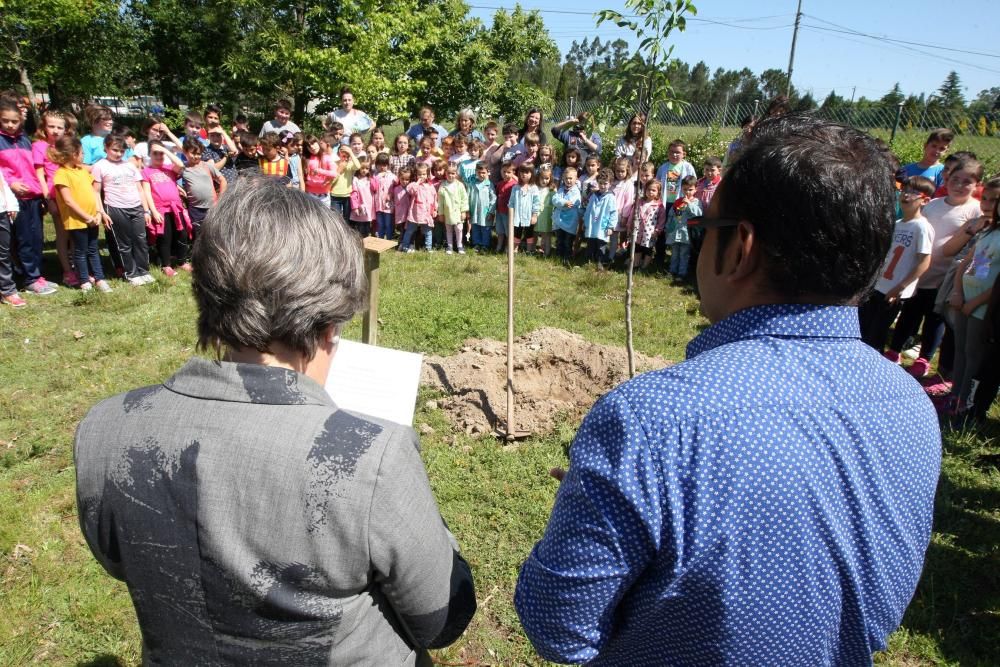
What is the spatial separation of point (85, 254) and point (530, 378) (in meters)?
5.41

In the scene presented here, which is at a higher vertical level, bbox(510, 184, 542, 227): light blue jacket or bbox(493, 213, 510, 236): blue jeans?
bbox(510, 184, 542, 227): light blue jacket

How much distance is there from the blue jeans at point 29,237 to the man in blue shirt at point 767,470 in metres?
7.80

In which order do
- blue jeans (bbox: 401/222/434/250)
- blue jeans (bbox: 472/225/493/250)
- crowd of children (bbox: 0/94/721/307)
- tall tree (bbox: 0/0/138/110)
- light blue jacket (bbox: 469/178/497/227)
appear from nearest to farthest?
crowd of children (bbox: 0/94/721/307) < blue jeans (bbox: 401/222/434/250) < light blue jacket (bbox: 469/178/497/227) < blue jeans (bbox: 472/225/493/250) < tall tree (bbox: 0/0/138/110)

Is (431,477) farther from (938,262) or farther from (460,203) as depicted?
(460,203)

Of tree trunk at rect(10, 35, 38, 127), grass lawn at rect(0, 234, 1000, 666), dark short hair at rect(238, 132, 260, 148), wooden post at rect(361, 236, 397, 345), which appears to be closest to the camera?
wooden post at rect(361, 236, 397, 345)

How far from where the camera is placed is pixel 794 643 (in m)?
1.06

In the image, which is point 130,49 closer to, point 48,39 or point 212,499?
point 48,39

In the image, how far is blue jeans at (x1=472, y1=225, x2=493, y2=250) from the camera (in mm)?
10203

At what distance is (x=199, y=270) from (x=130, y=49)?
68.2 ft

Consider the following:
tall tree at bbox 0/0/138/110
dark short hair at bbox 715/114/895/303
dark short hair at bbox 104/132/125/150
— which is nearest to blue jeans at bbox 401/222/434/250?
dark short hair at bbox 104/132/125/150

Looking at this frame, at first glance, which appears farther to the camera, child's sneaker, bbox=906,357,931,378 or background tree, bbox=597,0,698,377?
child's sneaker, bbox=906,357,931,378

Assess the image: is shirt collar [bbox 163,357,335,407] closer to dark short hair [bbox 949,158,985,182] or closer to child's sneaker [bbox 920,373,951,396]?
child's sneaker [bbox 920,373,951,396]

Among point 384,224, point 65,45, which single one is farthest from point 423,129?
point 65,45

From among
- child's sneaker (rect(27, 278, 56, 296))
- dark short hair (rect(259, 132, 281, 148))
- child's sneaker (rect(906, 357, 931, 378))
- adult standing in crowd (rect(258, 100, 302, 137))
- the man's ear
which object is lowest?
child's sneaker (rect(27, 278, 56, 296))
